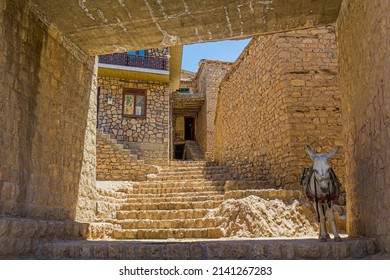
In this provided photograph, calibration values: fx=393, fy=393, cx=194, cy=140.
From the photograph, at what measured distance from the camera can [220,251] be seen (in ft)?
13.8

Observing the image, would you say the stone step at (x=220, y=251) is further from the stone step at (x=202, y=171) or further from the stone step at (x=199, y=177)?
the stone step at (x=202, y=171)

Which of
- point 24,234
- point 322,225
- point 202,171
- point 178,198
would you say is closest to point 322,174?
point 322,225

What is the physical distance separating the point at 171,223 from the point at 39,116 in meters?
3.35

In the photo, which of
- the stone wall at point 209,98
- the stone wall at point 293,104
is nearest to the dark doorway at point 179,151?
the stone wall at point 209,98

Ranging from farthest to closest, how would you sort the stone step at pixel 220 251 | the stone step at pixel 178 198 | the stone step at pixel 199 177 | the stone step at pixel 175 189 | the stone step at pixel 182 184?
the stone step at pixel 199 177
the stone step at pixel 182 184
the stone step at pixel 175 189
the stone step at pixel 178 198
the stone step at pixel 220 251

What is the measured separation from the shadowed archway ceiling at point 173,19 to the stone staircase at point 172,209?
129 inches

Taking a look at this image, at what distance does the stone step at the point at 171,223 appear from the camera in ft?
23.9

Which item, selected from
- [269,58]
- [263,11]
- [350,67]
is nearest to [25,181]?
[263,11]

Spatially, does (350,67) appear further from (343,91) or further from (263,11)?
(263,11)

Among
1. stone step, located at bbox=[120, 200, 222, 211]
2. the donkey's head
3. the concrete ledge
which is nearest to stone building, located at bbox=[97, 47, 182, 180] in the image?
stone step, located at bbox=[120, 200, 222, 211]

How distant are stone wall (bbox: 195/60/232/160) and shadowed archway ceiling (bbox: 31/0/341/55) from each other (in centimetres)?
1519

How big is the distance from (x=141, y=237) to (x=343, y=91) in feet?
13.9

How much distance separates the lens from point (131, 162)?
15055 mm

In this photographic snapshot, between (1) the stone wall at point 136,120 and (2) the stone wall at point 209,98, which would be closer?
(1) the stone wall at point 136,120
